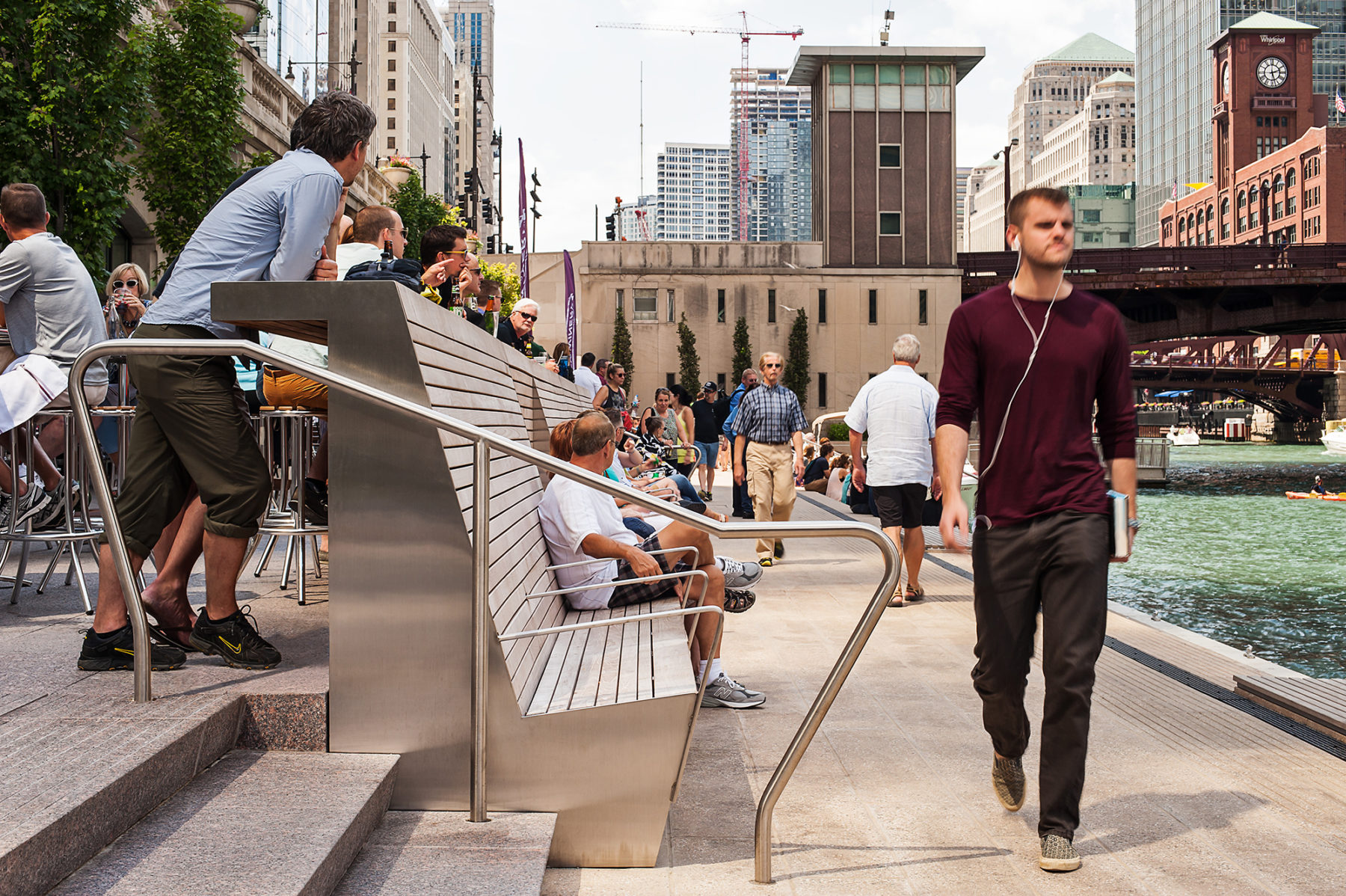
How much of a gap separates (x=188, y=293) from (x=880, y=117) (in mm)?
52998

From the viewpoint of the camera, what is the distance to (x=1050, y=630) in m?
3.48

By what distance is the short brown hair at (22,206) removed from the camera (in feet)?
16.5

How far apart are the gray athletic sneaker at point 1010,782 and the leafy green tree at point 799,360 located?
49.0 meters

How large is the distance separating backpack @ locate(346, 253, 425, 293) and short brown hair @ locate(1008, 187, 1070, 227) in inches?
76.2

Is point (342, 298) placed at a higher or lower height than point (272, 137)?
lower

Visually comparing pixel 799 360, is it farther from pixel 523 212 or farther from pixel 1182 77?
pixel 1182 77

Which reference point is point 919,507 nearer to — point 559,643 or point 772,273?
point 559,643

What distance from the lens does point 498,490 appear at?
3889 millimetres

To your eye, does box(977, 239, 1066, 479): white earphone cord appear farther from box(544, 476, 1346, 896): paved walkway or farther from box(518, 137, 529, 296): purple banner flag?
box(518, 137, 529, 296): purple banner flag

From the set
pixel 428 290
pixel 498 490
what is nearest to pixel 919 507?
pixel 428 290

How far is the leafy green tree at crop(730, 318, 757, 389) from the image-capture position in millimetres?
52906

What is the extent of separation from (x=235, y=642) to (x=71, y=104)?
9.89 m

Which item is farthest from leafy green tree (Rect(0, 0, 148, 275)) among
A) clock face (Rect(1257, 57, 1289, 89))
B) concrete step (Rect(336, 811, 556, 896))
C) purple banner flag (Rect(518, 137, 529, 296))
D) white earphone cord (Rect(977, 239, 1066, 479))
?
clock face (Rect(1257, 57, 1289, 89))

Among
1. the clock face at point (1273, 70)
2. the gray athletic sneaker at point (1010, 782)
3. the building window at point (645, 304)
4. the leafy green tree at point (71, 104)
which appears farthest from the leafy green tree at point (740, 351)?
the clock face at point (1273, 70)
